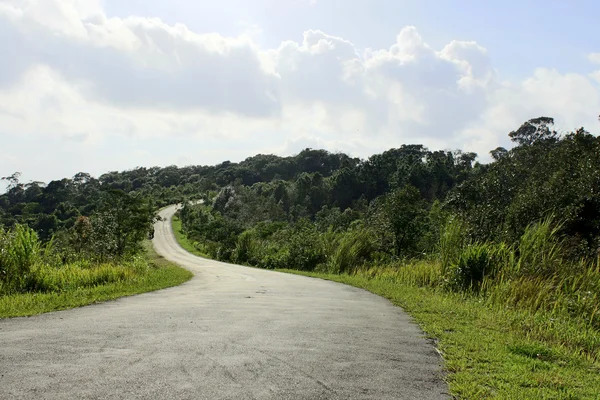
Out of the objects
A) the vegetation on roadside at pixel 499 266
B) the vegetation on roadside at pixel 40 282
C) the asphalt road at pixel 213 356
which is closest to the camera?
the asphalt road at pixel 213 356

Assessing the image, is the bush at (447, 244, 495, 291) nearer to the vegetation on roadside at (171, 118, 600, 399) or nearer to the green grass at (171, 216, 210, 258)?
the vegetation on roadside at (171, 118, 600, 399)

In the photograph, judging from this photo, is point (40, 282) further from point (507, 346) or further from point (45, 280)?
point (507, 346)

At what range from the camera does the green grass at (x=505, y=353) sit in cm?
472

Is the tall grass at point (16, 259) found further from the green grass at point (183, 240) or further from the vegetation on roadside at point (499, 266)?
the green grass at point (183, 240)

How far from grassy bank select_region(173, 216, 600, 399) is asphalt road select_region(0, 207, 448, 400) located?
1.18 ft

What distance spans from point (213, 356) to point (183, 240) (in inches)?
2645

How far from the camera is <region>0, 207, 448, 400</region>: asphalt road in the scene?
4266mm

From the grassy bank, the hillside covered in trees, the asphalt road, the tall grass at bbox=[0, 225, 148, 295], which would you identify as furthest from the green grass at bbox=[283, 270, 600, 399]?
the tall grass at bbox=[0, 225, 148, 295]

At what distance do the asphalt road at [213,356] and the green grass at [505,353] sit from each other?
34cm

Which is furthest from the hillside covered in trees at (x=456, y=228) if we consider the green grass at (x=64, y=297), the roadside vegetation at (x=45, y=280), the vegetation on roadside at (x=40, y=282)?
the green grass at (x=64, y=297)

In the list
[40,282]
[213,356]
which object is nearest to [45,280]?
[40,282]

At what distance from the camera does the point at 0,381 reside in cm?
419

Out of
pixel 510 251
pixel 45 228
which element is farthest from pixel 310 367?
pixel 45 228

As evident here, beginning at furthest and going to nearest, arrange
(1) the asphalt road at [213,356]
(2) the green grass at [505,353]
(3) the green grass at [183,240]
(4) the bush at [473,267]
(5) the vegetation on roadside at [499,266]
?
(3) the green grass at [183,240], (4) the bush at [473,267], (5) the vegetation on roadside at [499,266], (2) the green grass at [505,353], (1) the asphalt road at [213,356]
